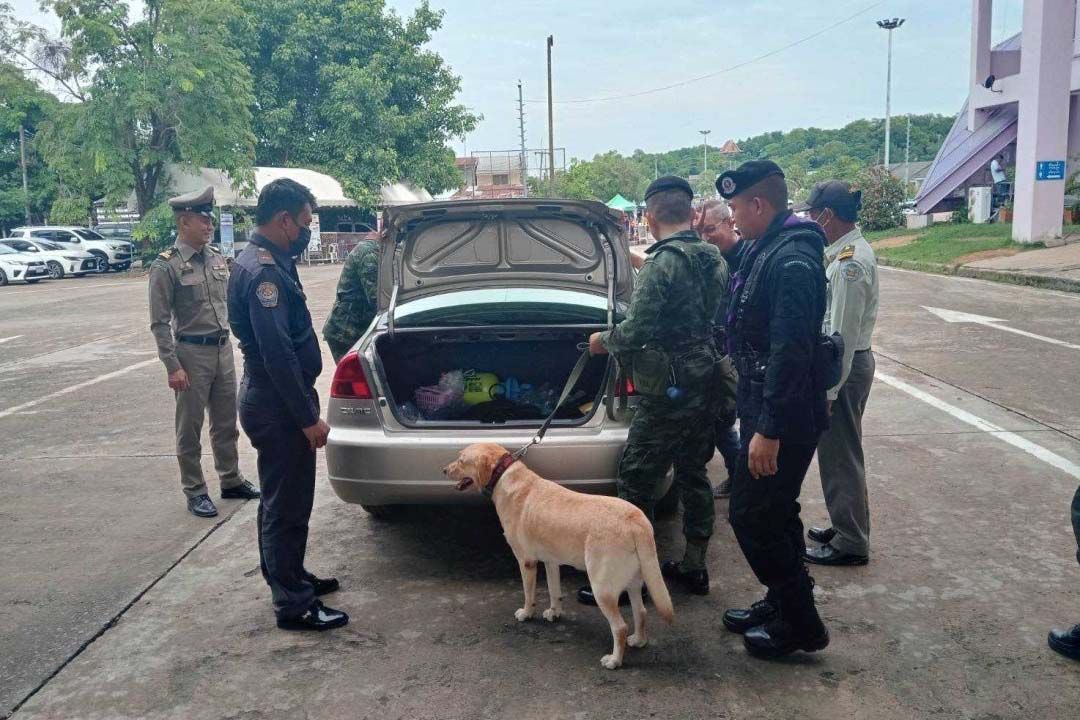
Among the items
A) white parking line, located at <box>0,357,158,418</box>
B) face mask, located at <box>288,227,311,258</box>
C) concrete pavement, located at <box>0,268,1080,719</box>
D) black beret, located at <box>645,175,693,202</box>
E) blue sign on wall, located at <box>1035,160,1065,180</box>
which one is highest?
blue sign on wall, located at <box>1035,160,1065,180</box>

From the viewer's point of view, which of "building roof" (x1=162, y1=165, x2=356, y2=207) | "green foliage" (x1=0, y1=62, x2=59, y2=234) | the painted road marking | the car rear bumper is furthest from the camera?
"green foliage" (x1=0, y1=62, x2=59, y2=234)

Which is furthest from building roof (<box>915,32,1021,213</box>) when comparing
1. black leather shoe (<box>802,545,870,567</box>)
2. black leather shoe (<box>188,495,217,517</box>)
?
black leather shoe (<box>188,495,217,517</box>)

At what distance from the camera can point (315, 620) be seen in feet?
11.6

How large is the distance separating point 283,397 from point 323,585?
3.31 feet

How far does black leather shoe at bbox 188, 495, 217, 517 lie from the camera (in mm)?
5016

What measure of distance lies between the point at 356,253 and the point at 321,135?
33928 mm

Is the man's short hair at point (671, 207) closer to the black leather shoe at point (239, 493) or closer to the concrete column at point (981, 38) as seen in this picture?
the black leather shoe at point (239, 493)

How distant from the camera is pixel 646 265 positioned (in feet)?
11.8

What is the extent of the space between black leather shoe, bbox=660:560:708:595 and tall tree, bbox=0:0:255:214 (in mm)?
27426

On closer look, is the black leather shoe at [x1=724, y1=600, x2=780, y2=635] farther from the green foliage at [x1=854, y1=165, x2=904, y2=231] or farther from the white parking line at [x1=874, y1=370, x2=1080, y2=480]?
the green foliage at [x1=854, y1=165, x2=904, y2=231]

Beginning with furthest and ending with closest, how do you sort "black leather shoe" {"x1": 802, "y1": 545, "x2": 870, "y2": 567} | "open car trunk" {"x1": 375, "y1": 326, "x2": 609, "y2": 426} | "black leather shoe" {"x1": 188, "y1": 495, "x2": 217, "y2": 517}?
"black leather shoe" {"x1": 188, "y1": 495, "x2": 217, "y2": 517}
"open car trunk" {"x1": 375, "y1": 326, "x2": 609, "y2": 426}
"black leather shoe" {"x1": 802, "y1": 545, "x2": 870, "y2": 567}

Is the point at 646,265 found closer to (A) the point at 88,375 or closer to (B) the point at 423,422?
(B) the point at 423,422

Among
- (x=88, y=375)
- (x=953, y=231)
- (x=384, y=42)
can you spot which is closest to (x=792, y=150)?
(x=384, y=42)

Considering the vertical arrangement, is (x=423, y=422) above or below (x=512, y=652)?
above
